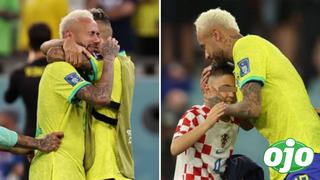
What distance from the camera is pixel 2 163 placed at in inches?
458

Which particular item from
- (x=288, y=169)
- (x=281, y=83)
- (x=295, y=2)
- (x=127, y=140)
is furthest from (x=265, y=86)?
(x=295, y=2)

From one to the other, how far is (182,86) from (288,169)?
4.98 metres

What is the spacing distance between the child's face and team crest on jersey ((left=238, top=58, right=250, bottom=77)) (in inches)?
13.1

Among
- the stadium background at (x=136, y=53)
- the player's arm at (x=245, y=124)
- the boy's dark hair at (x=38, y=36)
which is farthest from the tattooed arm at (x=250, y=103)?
the stadium background at (x=136, y=53)

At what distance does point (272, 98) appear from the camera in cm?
656

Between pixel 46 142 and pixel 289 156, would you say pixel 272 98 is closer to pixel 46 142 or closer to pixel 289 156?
pixel 289 156

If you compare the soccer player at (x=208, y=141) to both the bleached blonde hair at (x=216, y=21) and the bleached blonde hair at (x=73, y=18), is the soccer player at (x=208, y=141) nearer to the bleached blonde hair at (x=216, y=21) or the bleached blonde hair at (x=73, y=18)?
the bleached blonde hair at (x=216, y=21)

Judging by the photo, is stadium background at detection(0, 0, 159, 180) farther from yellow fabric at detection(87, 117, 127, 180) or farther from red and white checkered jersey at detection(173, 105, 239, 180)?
red and white checkered jersey at detection(173, 105, 239, 180)

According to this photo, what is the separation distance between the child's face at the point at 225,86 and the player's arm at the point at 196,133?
18 cm

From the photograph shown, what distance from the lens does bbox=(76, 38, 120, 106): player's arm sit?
6.76 m

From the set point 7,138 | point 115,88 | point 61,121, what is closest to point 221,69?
point 115,88

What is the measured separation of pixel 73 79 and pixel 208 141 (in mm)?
918

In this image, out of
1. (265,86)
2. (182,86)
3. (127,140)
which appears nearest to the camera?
(265,86)

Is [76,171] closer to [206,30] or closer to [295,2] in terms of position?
[206,30]
